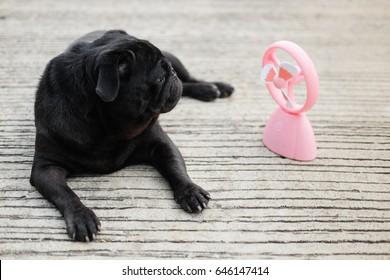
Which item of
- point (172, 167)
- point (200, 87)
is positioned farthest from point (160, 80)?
point (200, 87)

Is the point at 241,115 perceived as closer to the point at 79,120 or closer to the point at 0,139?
the point at 79,120

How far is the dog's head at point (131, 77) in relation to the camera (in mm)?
1455

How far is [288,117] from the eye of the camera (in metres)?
1.94

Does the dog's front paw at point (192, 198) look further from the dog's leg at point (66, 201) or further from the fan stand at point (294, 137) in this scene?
the fan stand at point (294, 137)

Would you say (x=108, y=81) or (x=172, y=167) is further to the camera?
(x=172, y=167)

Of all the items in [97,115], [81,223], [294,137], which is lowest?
[81,223]

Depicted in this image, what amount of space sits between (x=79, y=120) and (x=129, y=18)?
2177 millimetres

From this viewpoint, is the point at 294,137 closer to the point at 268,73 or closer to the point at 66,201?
the point at 268,73

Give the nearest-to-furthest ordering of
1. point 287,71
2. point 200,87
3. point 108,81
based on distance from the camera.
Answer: point 108,81, point 287,71, point 200,87

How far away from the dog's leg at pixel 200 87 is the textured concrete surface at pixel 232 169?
0.18 feet

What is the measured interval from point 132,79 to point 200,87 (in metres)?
0.92

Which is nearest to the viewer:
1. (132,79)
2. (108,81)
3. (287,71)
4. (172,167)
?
(108,81)

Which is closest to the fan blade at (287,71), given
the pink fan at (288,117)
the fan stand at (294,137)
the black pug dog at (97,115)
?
the pink fan at (288,117)

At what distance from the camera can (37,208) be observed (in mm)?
1619
